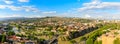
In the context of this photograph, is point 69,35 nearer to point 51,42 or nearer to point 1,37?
point 51,42

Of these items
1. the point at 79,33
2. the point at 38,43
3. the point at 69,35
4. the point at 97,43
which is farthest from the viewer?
the point at 79,33

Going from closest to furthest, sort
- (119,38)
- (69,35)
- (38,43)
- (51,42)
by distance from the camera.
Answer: (119,38) → (38,43) → (51,42) → (69,35)

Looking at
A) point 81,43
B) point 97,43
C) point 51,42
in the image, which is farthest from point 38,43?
point 97,43

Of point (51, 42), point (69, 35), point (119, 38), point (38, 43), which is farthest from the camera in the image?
point (69, 35)

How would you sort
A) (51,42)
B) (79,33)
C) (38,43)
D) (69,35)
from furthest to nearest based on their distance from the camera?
(79,33), (69,35), (51,42), (38,43)

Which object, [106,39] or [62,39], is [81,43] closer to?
[62,39]

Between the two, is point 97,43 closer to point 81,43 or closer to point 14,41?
point 81,43

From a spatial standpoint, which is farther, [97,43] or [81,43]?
[81,43]

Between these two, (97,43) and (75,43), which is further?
(75,43)

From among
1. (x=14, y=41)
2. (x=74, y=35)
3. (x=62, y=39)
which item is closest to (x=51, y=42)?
(x=62, y=39)
